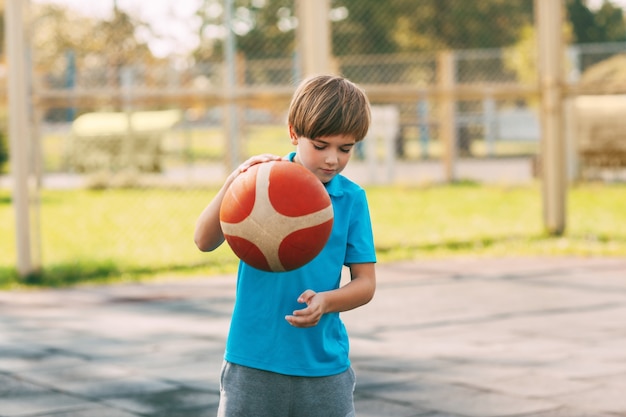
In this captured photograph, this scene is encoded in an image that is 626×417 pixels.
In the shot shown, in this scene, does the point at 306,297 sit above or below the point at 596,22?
below

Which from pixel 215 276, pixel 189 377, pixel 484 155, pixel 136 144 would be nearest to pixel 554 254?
pixel 215 276

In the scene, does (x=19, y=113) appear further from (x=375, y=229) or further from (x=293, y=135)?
(x=293, y=135)

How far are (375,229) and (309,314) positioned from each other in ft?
29.3

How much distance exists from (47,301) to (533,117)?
17742mm

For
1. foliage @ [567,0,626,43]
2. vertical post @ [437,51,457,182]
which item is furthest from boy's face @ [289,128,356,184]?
foliage @ [567,0,626,43]

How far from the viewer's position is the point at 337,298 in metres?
2.82

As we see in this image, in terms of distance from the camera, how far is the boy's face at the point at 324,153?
9.14ft

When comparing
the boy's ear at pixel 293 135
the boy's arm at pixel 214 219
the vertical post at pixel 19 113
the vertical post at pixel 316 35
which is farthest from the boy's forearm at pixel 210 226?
the vertical post at pixel 316 35

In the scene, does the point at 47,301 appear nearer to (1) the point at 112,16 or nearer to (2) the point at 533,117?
(1) the point at 112,16

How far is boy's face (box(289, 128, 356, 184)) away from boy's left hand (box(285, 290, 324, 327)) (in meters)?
0.33

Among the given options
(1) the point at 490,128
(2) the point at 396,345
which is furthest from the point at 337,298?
(1) the point at 490,128

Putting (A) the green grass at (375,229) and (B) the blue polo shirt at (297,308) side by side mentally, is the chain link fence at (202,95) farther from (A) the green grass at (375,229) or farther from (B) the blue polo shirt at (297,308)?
(B) the blue polo shirt at (297,308)

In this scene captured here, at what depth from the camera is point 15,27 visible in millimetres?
8102

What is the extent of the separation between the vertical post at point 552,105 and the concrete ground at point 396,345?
160 centimetres
